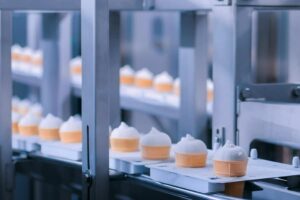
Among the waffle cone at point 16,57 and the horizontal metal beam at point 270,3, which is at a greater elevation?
the horizontal metal beam at point 270,3

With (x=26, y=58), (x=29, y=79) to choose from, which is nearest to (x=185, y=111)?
(x=29, y=79)

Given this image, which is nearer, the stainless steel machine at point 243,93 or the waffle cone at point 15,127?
the stainless steel machine at point 243,93

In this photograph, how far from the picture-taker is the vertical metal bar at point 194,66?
1.90 metres

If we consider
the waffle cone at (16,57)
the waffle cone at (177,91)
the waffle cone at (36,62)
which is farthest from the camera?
the waffle cone at (16,57)

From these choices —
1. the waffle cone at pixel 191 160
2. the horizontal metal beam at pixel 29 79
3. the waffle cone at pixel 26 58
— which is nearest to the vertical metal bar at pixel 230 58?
the waffle cone at pixel 191 160

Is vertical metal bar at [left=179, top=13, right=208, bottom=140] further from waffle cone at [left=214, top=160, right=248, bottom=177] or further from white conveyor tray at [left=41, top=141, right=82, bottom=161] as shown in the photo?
waffle cone at [left=214, top=160, right=248, bottom=177]

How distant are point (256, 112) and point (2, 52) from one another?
589mm

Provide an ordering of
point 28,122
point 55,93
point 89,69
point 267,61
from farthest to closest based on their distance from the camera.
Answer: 1. point 267,61
2. point 55,93
3. point 28,122
4. point 89,69

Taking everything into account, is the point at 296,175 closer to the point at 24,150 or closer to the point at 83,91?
the point at 83,91

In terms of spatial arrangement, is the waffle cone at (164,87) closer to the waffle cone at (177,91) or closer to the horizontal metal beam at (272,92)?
the waffle cone at (177,91)

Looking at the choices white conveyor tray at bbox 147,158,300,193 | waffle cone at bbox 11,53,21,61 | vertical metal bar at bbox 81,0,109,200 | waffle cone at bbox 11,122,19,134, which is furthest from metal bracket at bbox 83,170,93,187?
waffle cone at bbox 11,53,21,61

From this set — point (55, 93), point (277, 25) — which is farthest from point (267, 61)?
point (55, 93)

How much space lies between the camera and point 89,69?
1223 millimetres

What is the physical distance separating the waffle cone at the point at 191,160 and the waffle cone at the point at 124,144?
20 centimetres
